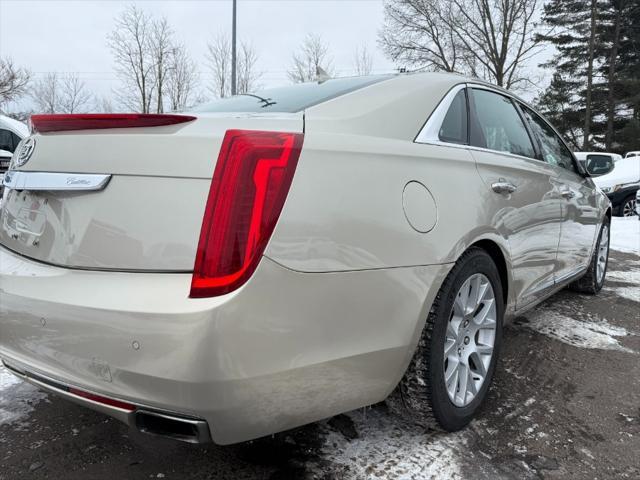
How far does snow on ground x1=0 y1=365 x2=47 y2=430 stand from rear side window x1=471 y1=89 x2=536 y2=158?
95.0 inches

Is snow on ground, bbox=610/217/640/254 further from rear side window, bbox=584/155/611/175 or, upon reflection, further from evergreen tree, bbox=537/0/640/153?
evergreen tree, bbox=537/0/640/153

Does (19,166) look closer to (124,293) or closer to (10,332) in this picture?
(10,332)

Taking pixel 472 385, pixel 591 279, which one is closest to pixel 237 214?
pixel 472 385

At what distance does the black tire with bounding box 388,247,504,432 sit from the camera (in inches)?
76.0

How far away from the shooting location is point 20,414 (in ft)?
7.59

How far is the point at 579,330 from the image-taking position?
11.9 feet

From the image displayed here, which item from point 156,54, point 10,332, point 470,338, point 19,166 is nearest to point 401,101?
point 470,338

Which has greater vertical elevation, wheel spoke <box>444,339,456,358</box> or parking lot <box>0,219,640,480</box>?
wheel spoke <box>444,339,456,358</box>

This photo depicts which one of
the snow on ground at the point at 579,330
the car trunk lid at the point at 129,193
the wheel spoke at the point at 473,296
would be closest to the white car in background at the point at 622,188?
the snow on ground at the point at 579,330

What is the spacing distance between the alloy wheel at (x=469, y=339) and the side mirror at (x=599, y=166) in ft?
7.82

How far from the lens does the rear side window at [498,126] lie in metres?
2.50

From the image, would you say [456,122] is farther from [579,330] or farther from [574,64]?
[574,64]

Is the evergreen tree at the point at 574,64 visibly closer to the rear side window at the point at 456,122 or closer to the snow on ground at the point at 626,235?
the snow on ground at the point at 626,235

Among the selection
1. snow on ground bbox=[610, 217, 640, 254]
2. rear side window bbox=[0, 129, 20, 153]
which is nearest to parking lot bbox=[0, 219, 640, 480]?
snow on ground bbox=[610, 217, 640, 254]
